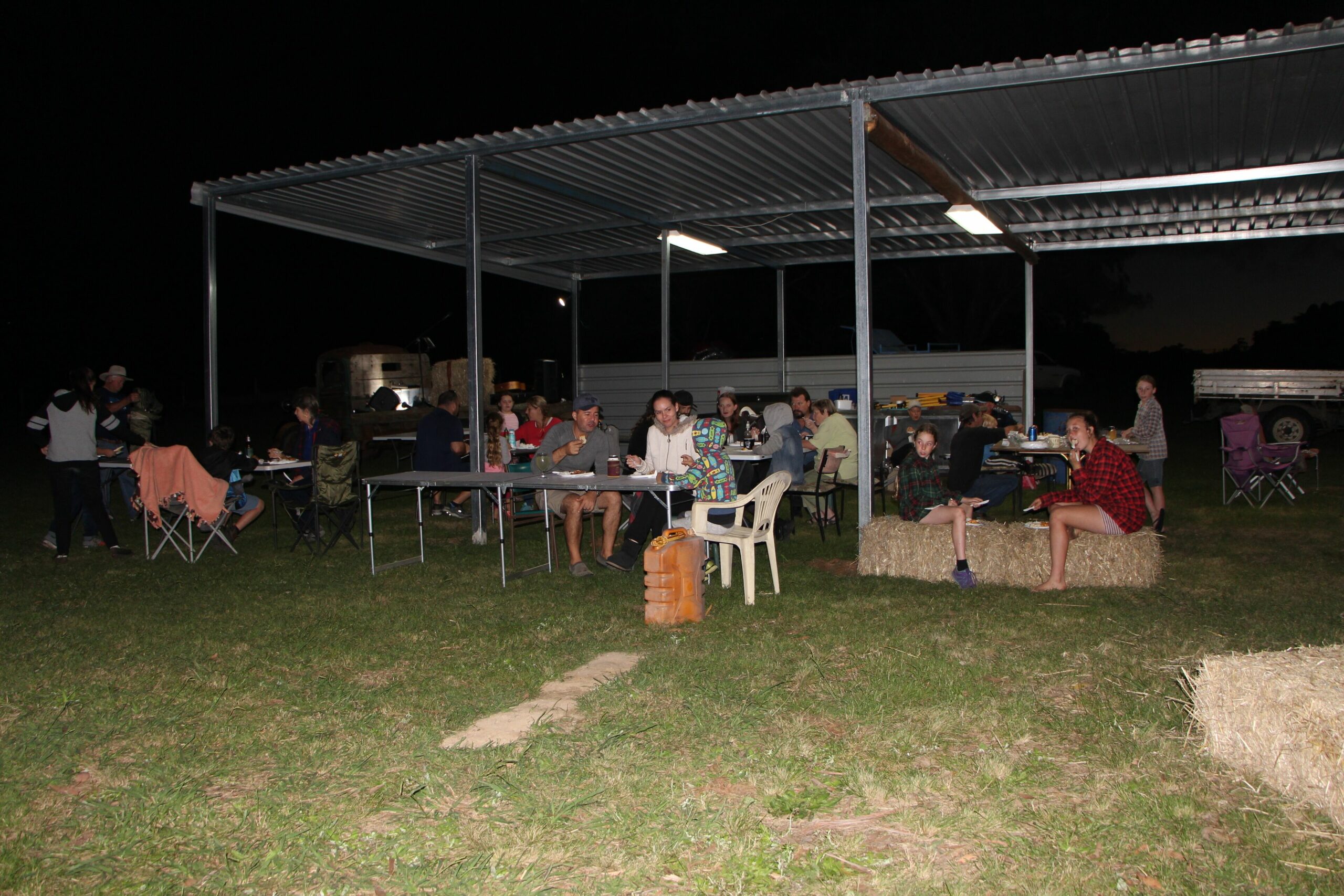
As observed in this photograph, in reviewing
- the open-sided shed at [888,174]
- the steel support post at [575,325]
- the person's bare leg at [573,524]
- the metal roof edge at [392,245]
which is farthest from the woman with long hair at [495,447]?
the steel support post at [575,325]

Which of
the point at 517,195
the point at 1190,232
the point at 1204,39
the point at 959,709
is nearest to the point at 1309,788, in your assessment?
the point at 959,709

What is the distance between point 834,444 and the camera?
819 centimetres

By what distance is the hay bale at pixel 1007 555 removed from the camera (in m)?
5.64

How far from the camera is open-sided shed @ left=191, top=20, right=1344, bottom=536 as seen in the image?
619 centimetres

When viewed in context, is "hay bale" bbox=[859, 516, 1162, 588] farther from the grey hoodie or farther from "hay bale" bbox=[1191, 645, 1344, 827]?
"hay bale" bbox=[1191, 645, 1344, 827]

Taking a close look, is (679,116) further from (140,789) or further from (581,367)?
(581,367)

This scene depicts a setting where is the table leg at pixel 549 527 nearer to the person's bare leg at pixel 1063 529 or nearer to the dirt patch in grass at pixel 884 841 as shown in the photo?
the person's bare leg at pixel 1063 529

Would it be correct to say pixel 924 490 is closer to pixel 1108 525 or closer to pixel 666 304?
pixel 1108 525

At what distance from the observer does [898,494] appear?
641cm

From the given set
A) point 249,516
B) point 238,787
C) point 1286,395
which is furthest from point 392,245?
point 1286,395

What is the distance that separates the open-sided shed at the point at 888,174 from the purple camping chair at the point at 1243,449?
2.12 metres

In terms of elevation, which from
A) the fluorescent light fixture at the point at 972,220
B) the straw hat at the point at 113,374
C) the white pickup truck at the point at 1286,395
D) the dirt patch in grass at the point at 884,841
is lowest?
the dirt patch in grass at the point at 884,841

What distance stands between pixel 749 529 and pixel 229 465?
4.22 meters

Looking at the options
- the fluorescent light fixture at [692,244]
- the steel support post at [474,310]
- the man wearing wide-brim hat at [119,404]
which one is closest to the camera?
the steel support post at [474,310]
